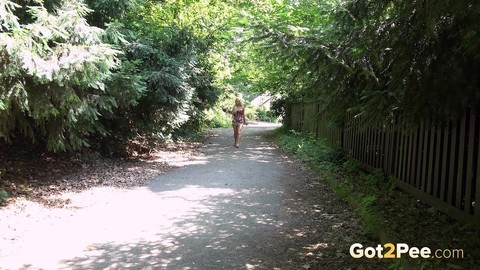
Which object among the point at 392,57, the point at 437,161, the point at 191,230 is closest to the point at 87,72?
the point at 191,230

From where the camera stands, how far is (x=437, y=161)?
602cm

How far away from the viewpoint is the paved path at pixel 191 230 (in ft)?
15.3

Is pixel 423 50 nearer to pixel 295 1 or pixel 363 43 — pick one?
pixel 363 43

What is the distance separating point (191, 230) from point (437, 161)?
3.63m

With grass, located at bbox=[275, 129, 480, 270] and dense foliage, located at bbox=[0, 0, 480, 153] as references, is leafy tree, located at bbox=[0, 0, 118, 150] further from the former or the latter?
grass, located at bbox=[275, 129, 480, 270]

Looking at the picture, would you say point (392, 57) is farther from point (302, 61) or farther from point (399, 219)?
point (399, 219)

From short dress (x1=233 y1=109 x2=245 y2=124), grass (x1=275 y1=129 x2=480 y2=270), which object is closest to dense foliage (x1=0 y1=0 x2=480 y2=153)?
grass (x1=275 y1=129 x2=480 y2=270)

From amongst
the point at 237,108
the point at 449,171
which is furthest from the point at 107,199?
the point at 237,108

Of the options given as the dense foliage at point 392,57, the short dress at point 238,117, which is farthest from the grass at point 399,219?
the short dress at point 238,117

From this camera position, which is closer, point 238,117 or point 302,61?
point 302,61

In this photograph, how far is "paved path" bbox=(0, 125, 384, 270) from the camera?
183 inches

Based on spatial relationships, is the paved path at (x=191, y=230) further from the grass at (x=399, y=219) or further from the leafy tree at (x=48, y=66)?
the leafy tree at (x=48, y=66)

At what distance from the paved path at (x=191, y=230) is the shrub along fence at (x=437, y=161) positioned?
129 centimetres

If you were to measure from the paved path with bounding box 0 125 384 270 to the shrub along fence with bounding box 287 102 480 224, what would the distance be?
4.23 feet
